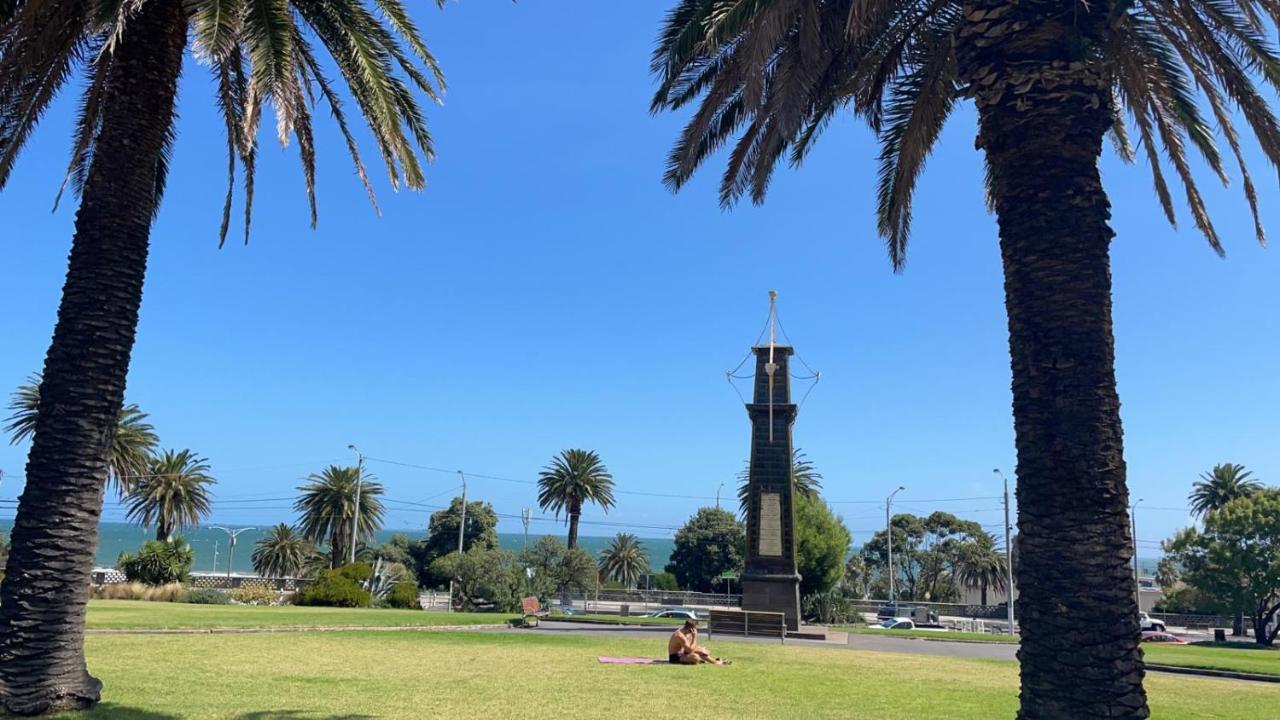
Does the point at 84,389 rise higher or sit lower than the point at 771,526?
higher

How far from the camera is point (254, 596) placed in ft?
135

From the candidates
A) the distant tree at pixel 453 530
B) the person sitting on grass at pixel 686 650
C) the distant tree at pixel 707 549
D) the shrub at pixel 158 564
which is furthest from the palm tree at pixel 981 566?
the person sitting on grass at pixel 686 650

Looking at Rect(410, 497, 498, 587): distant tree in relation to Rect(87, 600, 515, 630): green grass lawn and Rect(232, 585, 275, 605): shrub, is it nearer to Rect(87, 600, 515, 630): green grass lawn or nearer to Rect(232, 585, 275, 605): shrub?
Rect(232, 585, 275, 605): shrub

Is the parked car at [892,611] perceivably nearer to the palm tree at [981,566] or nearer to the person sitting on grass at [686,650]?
the palm tree at [981,566]

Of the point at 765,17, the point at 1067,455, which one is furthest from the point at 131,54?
the point at 1067,455

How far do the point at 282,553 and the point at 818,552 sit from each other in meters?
45.5

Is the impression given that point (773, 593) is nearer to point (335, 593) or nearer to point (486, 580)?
point (486, 580)

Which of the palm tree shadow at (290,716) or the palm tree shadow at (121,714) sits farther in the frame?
the palm tree shadow at (290,716)

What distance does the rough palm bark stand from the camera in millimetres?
5816

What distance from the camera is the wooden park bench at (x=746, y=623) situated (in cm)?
2455

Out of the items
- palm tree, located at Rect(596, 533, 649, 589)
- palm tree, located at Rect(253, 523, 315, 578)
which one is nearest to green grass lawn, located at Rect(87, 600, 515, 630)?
palm tree, located at Rect(253, 523, 315, 578)

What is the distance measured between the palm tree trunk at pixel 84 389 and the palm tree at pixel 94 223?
0.01 meters

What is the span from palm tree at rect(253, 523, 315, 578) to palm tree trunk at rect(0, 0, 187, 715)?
67.5 meters

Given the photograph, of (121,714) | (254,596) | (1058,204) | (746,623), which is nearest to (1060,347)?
→ (1058,204)
